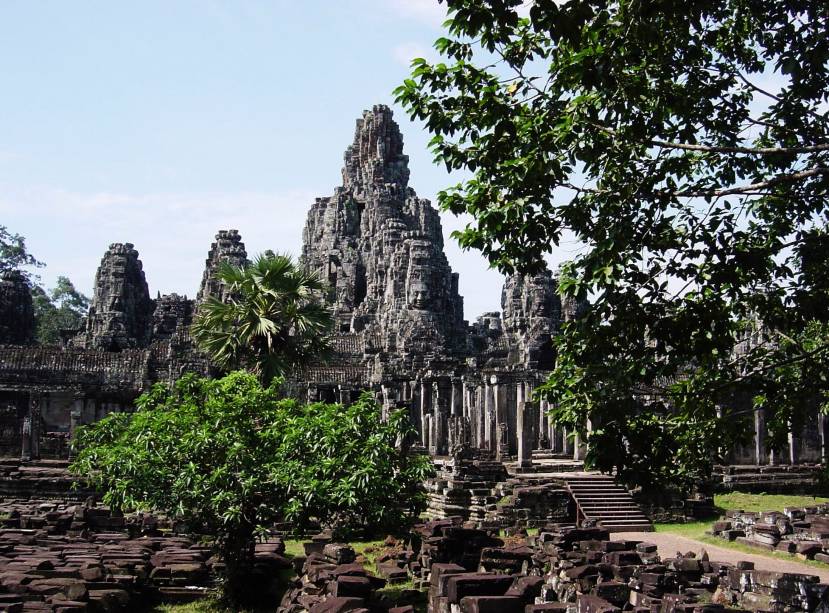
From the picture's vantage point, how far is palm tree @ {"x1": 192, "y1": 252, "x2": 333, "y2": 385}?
67.5ft

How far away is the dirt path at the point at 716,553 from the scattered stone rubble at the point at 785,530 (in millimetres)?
416

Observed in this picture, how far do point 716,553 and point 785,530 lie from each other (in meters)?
1.81

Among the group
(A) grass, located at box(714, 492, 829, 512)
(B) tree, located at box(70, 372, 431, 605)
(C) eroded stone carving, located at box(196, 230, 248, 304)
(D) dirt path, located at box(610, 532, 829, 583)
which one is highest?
(C) eroded stone carving, located at box(196, 230, 248, 304)

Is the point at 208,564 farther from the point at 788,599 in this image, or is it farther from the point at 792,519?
the point at 792,519

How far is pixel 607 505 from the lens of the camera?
70.7 ft

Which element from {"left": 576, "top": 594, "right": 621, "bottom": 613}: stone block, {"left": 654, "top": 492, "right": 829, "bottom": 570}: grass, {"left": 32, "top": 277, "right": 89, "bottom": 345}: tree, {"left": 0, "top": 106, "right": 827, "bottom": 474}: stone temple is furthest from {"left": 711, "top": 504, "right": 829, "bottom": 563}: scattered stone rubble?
{"left": 32, "top": 277, "right": 89, "bottom": 345}: tree

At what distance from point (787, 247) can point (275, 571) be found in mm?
9461

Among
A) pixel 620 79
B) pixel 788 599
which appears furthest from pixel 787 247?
pixel 788 599

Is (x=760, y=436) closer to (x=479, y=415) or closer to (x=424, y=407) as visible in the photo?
(x=479, y=415)

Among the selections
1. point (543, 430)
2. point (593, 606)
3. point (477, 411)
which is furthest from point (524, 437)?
point (593, 606)

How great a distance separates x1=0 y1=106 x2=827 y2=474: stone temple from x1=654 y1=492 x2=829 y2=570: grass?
3.27 meters

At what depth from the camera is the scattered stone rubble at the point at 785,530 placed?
17281 mm

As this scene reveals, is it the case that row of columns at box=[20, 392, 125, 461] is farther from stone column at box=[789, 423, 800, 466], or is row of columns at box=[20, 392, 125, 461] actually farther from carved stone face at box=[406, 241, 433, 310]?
stone column at box=[789, 423, 800, 466]

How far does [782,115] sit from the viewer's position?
11.0 m
